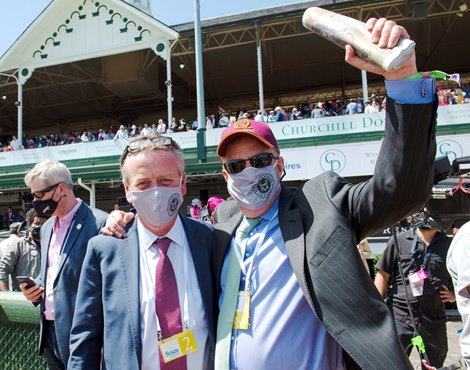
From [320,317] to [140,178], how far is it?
3.34ft

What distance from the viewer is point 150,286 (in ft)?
5.68

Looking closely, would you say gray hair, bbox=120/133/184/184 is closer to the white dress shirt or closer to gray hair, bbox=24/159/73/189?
the white dress shirt

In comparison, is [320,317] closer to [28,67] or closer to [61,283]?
[61,283]

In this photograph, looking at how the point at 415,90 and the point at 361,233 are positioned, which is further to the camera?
the point at 361,233

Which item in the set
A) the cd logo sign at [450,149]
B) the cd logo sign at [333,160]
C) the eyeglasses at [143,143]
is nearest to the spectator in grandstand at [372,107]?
the cd logo sign at [333,160]

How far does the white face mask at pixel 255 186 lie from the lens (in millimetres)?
1816

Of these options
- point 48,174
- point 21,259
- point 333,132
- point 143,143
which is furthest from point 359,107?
point 143,143

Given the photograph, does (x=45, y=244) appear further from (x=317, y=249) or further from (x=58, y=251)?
(x=317, y=249)

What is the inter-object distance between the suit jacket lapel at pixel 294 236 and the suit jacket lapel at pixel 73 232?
58.6 inches

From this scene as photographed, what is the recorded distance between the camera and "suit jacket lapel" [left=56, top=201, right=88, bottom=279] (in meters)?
2.50

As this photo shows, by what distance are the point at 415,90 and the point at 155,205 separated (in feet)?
3.89

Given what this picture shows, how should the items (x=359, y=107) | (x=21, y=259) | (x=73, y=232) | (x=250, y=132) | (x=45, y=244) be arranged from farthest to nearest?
(x=359, y=107)
(x=21, y=259)
(x=45, y=244)
(x=73, y=232)
(x=250, y=132)

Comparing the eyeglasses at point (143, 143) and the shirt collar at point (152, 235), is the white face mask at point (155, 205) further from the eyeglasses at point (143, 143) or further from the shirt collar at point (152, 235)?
the eyeglasses at point (143, 143)

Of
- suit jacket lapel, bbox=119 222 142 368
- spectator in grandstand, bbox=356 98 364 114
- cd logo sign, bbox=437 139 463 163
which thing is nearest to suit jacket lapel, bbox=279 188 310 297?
suit jacket lapel, bbox=119 222 142 368
